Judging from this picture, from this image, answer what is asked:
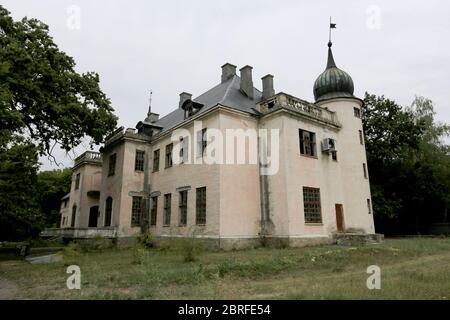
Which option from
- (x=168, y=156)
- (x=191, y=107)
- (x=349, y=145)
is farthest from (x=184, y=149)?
(x=349, y=145)

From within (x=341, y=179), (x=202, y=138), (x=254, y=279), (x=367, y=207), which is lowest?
(x=254, y=279)

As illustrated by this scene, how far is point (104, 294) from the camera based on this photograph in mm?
6844

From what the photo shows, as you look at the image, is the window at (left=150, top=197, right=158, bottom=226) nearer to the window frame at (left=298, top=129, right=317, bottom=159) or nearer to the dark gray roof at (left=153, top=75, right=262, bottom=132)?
the dark gray roof at (left=153, top=75, right=262, bottom=132)

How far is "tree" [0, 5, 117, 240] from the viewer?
15795 millimetres

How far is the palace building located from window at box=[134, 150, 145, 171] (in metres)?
0.08

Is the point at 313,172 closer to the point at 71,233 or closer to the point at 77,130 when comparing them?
the point at 77,130

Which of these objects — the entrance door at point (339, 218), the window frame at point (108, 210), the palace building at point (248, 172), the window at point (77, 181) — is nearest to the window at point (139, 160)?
the palace building at point (248, 172)

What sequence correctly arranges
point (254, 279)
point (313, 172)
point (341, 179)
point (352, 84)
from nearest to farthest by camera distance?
1. point (254, 279)
2. point (313, 172)
3. point (341, 179)
4. point (352, 84)

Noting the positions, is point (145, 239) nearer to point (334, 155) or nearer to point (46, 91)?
point (46, 91)

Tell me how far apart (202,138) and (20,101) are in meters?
10.5

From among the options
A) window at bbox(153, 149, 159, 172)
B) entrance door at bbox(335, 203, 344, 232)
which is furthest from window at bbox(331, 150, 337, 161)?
window at bbox(153, 149, 159, 172)

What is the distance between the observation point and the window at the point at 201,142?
1893 centimetres

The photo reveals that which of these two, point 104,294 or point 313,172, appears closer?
point 104,294
